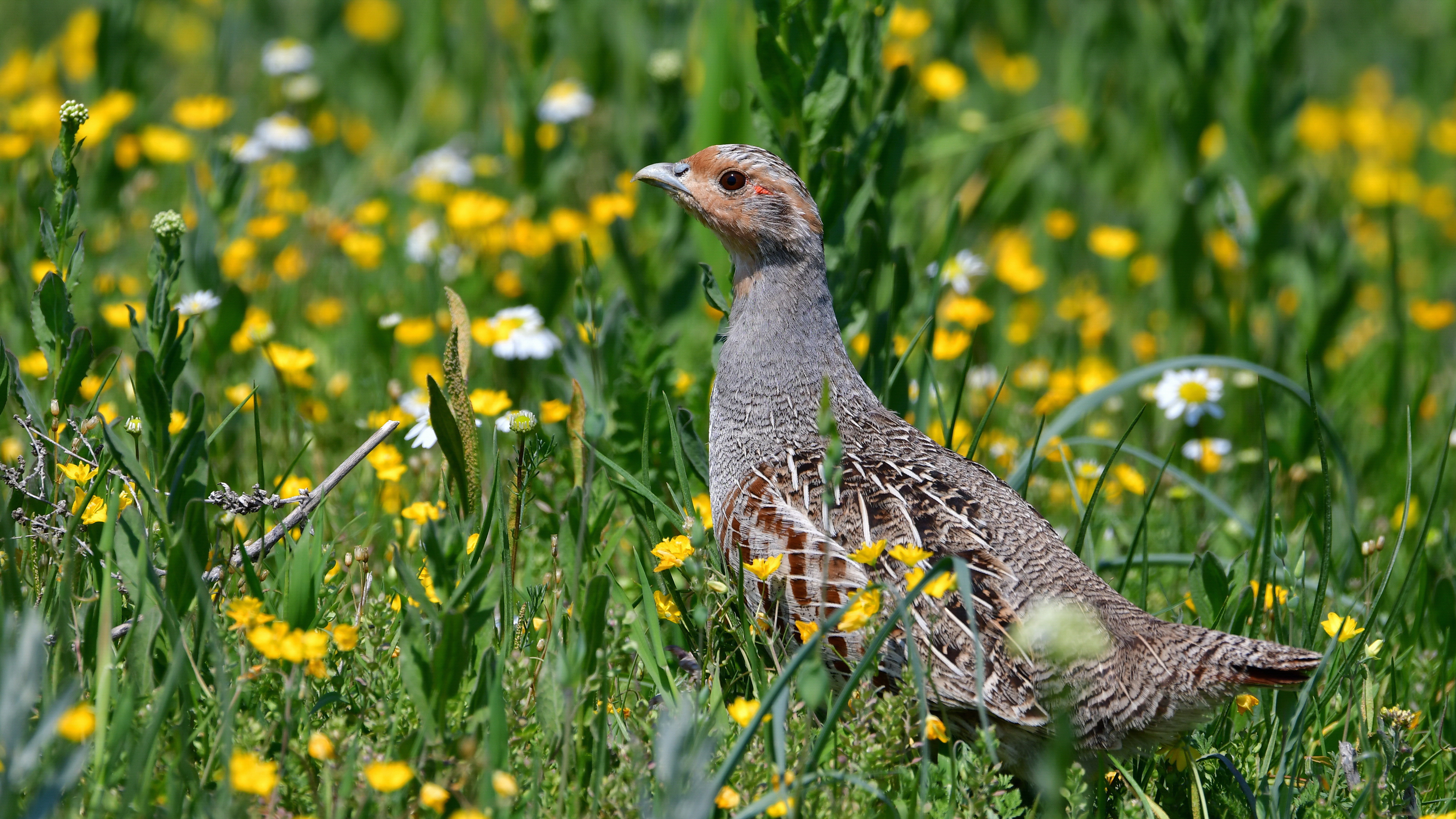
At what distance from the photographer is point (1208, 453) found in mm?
5250

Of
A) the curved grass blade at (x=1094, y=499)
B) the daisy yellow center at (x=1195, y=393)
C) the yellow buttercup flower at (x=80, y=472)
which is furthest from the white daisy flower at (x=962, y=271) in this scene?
the yellow buttercup flower at (x=80, y=472)

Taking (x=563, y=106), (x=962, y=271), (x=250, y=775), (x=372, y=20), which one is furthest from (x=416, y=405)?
(x=372, y=20)

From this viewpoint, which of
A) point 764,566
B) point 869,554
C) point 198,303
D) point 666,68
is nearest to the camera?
point 869,554

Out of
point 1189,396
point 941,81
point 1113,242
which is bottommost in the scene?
point 1189,396

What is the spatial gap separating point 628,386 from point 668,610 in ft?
4.31

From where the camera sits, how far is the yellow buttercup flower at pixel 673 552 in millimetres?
3355

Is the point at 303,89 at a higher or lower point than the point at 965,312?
higher

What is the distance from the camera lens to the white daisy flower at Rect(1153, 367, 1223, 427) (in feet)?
17.1

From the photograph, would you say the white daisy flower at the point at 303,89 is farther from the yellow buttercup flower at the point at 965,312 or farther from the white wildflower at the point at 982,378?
the white wildflower at the point at 982,378

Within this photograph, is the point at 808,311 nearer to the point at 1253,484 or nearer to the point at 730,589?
the point at 730,589

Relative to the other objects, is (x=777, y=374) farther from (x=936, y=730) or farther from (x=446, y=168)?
(x=446, y=168)

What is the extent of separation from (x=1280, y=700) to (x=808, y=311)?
1856 mm

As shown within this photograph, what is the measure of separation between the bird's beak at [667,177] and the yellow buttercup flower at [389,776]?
8.00 feet

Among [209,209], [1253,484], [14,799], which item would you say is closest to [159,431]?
[14,799]
